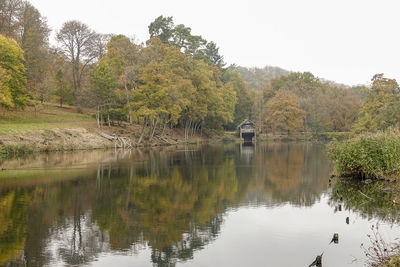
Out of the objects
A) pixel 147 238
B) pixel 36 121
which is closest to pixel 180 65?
pixel 36 121

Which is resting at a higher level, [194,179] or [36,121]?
[36,121]

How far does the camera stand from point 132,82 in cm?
5669

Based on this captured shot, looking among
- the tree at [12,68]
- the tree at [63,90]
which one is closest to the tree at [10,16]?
the tree at [12,68]

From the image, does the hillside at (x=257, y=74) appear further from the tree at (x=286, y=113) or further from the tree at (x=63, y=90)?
the tree at (x=63, y=90)

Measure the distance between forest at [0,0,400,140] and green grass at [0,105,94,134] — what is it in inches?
62.6

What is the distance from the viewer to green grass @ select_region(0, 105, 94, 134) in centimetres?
4478

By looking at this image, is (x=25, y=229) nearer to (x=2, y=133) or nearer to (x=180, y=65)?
(x=2, y=133)

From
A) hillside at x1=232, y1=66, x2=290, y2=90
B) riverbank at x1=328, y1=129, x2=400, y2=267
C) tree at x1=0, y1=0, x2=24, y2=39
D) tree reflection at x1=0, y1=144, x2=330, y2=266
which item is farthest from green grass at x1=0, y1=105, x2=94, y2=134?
hillside at x1=232, y1=66, x2=290, y2=90

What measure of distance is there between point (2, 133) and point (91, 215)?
31.0m

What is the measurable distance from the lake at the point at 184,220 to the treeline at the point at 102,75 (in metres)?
29.9

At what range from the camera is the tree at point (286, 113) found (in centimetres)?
8450

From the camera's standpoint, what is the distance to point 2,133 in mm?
40000

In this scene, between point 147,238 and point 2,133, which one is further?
point 2,133

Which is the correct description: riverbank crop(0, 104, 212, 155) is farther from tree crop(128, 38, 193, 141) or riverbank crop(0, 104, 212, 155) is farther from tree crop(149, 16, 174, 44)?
tree crop(149, 16, 174, 44)
